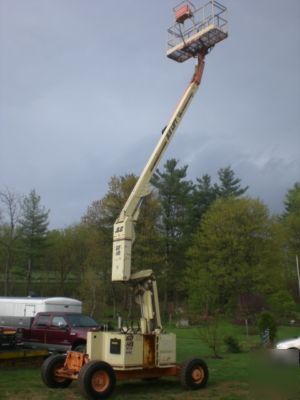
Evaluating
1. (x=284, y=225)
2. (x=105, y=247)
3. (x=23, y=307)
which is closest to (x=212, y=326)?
(x=23, y=307)

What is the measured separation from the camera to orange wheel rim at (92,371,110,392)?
10391mm

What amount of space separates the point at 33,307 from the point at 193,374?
534 inches

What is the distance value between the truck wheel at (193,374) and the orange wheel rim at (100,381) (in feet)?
6.71

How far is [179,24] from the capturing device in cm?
1405

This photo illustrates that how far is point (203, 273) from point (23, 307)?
81.3 ft

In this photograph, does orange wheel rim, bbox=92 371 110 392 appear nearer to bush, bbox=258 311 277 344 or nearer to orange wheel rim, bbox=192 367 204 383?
orange wheel rim, bbox=192 367 204 383

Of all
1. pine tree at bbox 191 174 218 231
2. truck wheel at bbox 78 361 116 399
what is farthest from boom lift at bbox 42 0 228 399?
pine tree at bbox 191 174 218 231

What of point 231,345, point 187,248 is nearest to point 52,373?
point 231,345

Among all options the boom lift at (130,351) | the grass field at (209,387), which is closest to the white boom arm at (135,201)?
the boom lift at (130,351)

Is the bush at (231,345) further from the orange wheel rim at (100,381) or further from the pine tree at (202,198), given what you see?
the pine tree at (202,198)

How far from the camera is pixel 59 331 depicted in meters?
17.9

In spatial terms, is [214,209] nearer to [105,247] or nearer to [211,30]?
[105,247]

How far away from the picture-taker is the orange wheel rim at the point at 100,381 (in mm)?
10391

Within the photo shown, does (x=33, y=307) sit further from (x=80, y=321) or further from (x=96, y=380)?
(x=96, y=380)
